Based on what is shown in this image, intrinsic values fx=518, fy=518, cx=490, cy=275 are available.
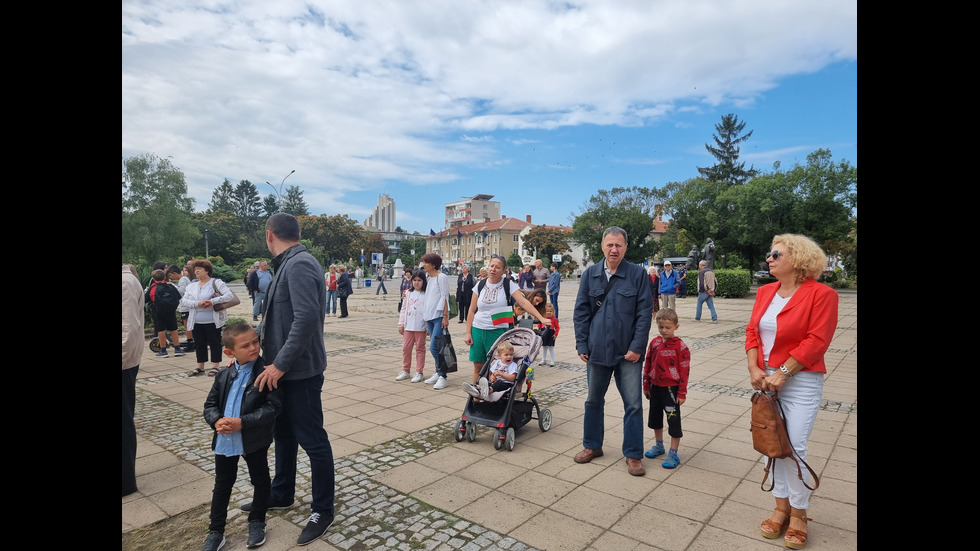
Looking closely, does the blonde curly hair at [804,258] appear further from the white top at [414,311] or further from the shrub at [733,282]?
the shrub at [733,282]

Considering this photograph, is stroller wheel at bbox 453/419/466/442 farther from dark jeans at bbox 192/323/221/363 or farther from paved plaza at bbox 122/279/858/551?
dark jeans at bbox 192/323/221/363

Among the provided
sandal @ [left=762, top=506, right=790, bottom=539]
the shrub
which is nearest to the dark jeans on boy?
sandal @ [left=762, top=506, right=790, bottom=539]

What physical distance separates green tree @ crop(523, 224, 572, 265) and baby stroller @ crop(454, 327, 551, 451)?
71739 millimetres

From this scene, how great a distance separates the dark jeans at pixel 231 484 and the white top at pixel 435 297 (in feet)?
13.1

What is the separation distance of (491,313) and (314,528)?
334cm

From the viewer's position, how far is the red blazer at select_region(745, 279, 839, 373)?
285 cm

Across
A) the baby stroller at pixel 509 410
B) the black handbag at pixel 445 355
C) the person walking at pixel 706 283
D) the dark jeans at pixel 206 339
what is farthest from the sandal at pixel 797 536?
the person walking at pixel 706 283

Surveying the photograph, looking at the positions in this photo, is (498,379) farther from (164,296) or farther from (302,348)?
(164,296)

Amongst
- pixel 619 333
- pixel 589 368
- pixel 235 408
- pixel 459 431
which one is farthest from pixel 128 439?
pixel 619 333

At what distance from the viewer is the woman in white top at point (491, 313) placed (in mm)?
6059

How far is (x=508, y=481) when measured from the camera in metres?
3.95

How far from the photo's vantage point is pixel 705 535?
123 inches
